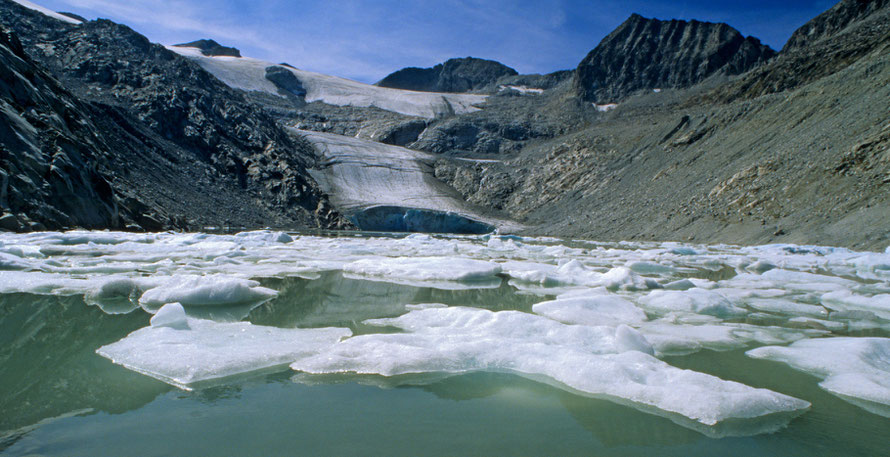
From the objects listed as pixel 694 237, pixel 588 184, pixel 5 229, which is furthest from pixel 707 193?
pixel 5 229

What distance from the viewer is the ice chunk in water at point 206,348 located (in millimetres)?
1944

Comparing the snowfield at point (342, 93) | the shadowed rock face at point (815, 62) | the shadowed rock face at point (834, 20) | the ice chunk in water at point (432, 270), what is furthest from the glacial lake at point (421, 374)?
the snowfield at point (342, 93)

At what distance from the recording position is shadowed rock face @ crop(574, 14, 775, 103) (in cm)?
5494

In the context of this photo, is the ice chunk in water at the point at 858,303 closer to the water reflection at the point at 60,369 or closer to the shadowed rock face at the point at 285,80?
the water reflection at the point at 60,369

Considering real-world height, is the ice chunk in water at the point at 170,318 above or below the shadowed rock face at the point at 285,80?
below

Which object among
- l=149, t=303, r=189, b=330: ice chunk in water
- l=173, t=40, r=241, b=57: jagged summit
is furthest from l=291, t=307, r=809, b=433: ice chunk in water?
l=173, t=40, r=241, b=57: jagged summit

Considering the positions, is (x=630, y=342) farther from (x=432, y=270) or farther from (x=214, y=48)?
(x=214, y=48)

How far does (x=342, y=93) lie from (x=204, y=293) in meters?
67.8

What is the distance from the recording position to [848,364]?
7.47 feet

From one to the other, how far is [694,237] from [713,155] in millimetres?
7408

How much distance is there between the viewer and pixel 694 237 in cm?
1658

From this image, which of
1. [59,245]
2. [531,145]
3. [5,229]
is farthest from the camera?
[531,145]

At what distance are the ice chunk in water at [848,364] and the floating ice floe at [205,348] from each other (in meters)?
2.46

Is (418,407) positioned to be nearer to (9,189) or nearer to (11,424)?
(11,424)
